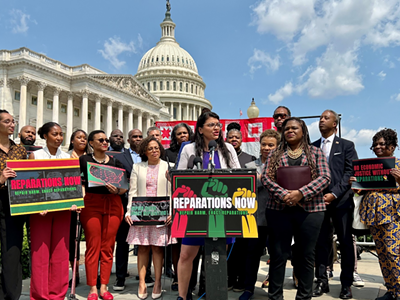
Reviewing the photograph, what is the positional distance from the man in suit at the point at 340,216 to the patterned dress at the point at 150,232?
7.20 feet

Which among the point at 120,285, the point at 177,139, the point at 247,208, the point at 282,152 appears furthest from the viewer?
the point at 177,139

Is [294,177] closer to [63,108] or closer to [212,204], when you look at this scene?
[212,204]

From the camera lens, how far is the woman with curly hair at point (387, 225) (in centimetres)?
455

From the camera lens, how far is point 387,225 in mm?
4668

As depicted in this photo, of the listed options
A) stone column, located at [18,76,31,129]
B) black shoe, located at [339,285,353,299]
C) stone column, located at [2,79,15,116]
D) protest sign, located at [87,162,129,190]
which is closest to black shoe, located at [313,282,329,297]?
black shoe, located at [339,285,353,299]

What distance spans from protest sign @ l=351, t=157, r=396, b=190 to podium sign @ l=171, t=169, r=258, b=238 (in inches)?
87.0

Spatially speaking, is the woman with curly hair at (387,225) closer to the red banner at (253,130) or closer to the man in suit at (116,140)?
the man in suit at (116,140)

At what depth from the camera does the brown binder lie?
4.19m

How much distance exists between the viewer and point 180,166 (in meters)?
4.48

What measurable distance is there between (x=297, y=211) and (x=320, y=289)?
167cm

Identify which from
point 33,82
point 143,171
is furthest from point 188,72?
point 143,171

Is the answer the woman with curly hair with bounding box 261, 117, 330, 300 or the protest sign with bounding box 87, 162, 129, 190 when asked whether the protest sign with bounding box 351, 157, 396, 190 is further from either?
the protest sign with bounding box 87, 162, 129, 190

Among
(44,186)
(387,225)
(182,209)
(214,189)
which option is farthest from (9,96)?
(387,225)

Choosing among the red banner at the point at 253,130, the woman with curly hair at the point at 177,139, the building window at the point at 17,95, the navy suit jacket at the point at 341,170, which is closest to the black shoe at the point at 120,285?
the woman with curly hair at the point at 177,139
